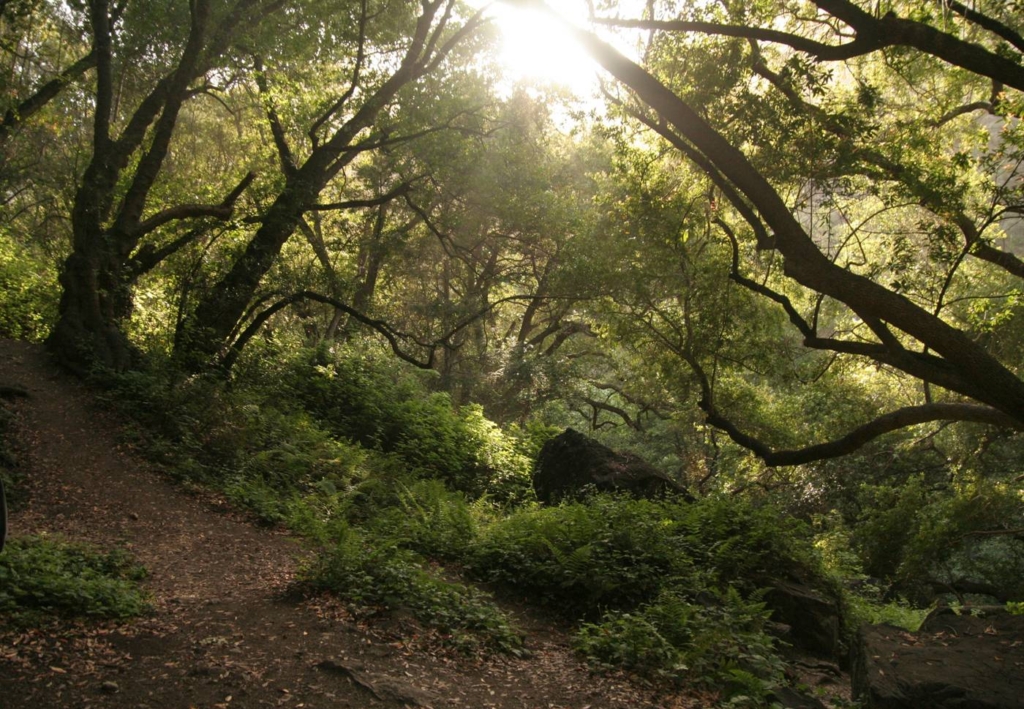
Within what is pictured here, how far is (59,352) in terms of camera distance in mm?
10891

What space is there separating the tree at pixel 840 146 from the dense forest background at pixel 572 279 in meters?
0.04

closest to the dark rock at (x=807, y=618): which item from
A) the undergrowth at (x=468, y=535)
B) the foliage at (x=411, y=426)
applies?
the undergrowth at (x=468, y=535)

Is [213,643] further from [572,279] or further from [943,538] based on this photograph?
[943,538]

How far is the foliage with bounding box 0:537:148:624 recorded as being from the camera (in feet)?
15.0

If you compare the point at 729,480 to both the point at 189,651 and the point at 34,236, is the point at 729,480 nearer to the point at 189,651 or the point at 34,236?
the point at 189,651

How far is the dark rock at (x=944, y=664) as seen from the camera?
5.32 metres

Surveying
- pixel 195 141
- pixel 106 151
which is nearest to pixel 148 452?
pixel 106 151

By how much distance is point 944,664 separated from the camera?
5914mm

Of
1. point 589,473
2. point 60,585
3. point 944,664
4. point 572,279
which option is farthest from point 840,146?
point 60,585

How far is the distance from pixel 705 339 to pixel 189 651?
343 inches

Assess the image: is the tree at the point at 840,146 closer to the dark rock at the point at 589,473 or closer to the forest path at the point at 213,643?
the dark rock at the point at 589,473

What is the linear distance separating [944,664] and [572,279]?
10343 millimetres

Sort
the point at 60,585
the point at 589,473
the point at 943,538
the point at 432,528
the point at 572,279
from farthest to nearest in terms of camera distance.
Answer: the point at 572,279
the point at 943,538
the point at 589,473
the point at 432,528
the point at 60,585

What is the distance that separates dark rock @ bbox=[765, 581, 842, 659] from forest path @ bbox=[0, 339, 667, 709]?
9.62 feet
